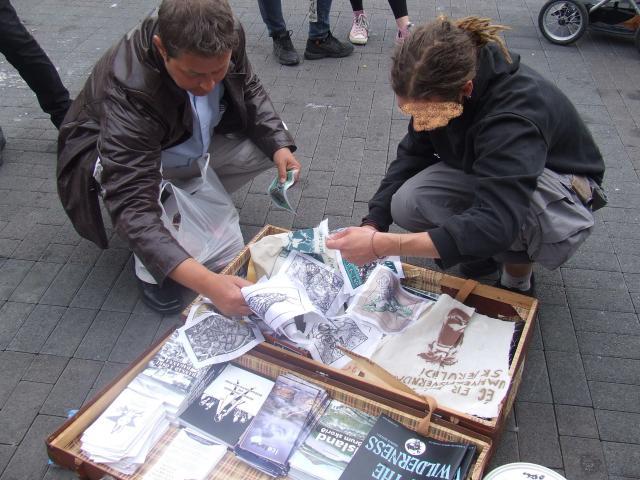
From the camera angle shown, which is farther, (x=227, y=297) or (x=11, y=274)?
(x=11, y=274)

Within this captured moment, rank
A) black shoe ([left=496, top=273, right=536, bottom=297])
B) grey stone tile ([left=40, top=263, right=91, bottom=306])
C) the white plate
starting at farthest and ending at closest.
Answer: grey stone tile ([left=40, top=263, right=91, bottom=306]) < black shoe ([left=496, top=273, right=536, bottom=297]) < the white plate

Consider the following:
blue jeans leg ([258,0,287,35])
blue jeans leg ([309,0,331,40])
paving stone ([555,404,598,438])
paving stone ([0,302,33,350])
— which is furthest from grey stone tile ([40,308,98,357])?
blue jeans leg ([309,0,331,40])

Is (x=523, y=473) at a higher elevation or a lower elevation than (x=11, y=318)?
higher

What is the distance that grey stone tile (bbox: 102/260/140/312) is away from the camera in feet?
8.16

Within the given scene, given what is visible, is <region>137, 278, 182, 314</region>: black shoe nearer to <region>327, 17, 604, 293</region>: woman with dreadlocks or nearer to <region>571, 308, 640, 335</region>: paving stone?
<region>327, 17, 604, 293</region>: woman with dreadlocks

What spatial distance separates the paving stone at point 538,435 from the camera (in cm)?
191

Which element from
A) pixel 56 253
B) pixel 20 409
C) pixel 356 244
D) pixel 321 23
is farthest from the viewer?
pixel 321 23

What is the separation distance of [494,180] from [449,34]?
0.43 metres

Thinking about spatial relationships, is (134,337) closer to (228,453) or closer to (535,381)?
(228,453)

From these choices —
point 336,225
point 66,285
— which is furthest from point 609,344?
point 66,285

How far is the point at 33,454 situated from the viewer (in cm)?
193

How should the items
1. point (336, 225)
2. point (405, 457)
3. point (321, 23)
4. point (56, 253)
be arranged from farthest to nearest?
point (321, 23) → point (336, 225) → point (56, 253) → point (405, 457)

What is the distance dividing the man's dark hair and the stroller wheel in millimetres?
3681

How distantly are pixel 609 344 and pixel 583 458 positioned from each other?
551mm
